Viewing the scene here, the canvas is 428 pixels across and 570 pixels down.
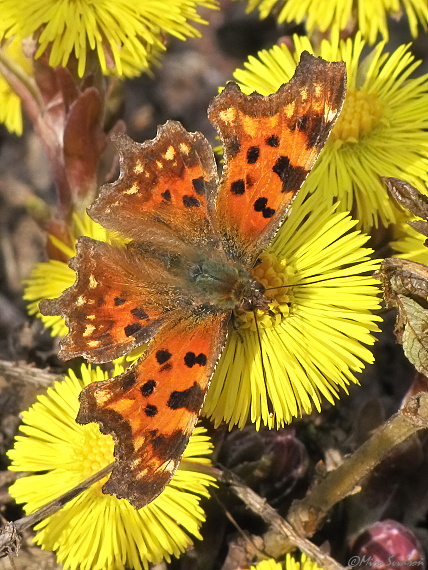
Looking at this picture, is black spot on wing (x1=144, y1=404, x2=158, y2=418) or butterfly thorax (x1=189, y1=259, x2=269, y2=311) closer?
black spot on wing (x1=144, y1=404, x2=158, y2=418)

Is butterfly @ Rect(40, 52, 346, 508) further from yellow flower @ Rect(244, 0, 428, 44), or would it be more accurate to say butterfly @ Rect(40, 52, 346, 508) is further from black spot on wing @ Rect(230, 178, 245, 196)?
yellow flower @ Rect(244, 0, 428, 44)

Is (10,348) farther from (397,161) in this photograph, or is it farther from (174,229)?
(397,161)

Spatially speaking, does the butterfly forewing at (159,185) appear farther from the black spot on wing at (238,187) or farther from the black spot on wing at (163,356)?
the black spot on wing at (163,356)

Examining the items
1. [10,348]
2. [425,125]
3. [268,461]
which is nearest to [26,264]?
[10,348]

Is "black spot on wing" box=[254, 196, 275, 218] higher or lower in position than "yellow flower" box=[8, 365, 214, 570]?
higher

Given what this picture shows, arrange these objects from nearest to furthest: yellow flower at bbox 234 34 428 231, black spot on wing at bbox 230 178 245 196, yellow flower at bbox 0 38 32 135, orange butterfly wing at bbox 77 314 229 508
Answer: orange butterfly wing at bbox 77 314 229 508 → black spot on wing at bbox 230 178 245 196 → yellow flower at bbox 234 34 428 231 → yellow flower at bbox 0 38 32 135

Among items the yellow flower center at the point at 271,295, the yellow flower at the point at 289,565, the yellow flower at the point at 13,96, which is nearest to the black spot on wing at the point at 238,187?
the yellow flower center at the point at 271,295

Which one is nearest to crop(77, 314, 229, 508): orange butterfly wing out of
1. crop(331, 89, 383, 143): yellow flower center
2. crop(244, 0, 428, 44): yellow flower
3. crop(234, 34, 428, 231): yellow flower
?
crop(234, 34, 428, 231): yellow flower
